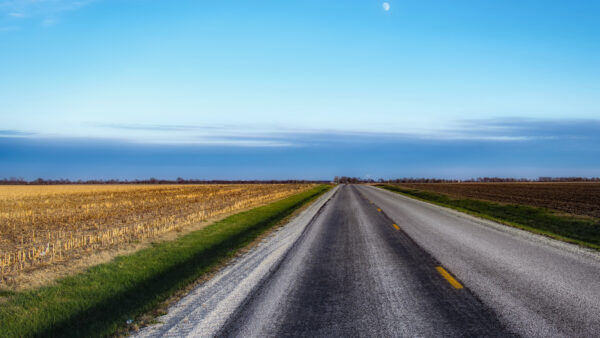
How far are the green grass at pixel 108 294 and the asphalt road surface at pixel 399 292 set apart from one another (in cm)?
71

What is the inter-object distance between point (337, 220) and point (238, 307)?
1340cm

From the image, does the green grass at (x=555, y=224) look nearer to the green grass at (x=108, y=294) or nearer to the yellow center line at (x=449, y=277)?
the yellow center line at (x=449, y=277)

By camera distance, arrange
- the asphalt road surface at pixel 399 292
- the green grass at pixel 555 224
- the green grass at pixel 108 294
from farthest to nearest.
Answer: the green grass at pixel 555 224 → the green grass at pixel 108 294 → the asphalt road surface at pixel 399 292

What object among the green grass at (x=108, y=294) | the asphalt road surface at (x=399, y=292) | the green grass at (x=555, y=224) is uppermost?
the asphalt road surface at (x=399, y=292)

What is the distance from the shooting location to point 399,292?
22.3 feet

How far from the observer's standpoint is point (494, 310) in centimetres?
577

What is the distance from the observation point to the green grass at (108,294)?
220 inches

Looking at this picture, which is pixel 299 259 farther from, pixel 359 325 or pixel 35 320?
pixel 35 320

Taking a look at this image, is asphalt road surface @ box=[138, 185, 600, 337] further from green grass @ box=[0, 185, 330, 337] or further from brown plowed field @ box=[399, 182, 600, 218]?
brown plowed field @ box=[399, 182, 600, 218]

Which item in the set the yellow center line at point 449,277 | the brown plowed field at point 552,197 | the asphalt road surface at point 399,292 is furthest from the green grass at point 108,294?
the brown plowed field at point 552,197

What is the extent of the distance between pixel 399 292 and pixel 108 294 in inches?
204

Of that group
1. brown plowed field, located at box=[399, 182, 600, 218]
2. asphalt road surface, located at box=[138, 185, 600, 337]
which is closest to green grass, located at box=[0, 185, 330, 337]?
asphalt road surface, located at box=[138, 185, 600, 337]

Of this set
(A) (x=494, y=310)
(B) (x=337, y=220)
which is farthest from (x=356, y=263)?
(B) (x=337, y=220)

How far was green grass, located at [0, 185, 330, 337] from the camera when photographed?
5598 millimetres
